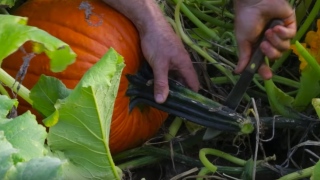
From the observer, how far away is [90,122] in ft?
3.12

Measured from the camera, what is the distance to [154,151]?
156cm

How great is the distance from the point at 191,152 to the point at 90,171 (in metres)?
0.62

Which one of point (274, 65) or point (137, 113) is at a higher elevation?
point (274, 65)

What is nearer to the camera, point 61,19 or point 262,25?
point 262,25

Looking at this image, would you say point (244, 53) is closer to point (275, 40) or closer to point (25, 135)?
point (275, 40)

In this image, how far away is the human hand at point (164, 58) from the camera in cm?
147

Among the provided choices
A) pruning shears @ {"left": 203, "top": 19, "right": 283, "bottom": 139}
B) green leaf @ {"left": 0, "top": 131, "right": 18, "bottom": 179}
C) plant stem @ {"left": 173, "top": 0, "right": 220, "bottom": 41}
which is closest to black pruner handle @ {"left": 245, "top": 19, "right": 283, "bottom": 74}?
pruning shears @ {"left": 203, "top": 19, "right": 283, "bottom": 139}

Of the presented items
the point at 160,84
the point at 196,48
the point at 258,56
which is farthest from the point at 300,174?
the point at 196,48

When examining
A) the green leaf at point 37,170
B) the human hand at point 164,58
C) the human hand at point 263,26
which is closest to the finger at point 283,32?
the human hand at point 263,26

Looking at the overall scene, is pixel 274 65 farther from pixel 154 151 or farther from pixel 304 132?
pixel 154 151

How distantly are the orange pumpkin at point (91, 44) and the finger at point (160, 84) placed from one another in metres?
0.08

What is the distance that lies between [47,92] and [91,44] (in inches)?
18.0

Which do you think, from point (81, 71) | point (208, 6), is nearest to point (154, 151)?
point (81, 71)

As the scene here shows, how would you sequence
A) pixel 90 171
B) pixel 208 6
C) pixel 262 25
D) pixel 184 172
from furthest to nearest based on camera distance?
1. pixel 208 6
2. pixel 184 172
3. pixel 262 25
4. pixel 90 171
